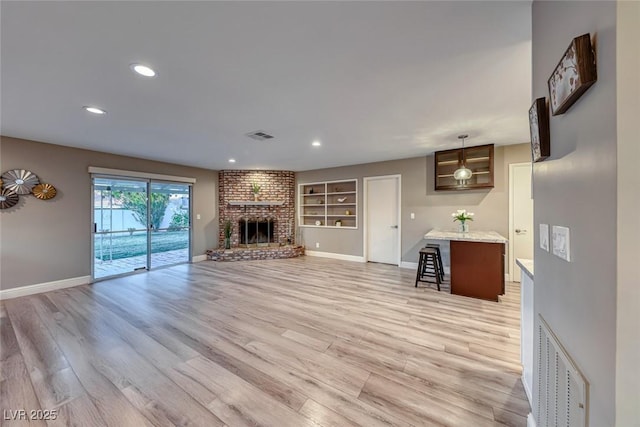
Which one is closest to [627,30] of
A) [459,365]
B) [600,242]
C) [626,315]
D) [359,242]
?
[600,242]

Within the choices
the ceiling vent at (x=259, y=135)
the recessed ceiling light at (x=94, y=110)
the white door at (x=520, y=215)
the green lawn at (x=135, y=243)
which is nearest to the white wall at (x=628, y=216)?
the ceiling vent at (x=259, y=135)

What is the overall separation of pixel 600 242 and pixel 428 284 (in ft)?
12.4

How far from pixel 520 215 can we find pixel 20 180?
798cm

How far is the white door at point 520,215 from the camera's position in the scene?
4.22 metres

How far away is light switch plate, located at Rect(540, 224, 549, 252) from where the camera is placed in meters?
1.18

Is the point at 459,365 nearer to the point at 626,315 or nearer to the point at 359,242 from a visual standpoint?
the point at 626,315

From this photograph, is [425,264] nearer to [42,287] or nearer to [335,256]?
[335,256]

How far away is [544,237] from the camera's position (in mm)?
1223

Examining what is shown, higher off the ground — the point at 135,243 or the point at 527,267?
the point at 527,267

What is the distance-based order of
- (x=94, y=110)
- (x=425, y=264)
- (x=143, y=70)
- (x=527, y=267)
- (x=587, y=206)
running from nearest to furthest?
1. (x=587, y=206)
2. (x=527, y=267)
3. (x=143, y=70)
4. (x=94, y=110)
5. (x=425, y=264)

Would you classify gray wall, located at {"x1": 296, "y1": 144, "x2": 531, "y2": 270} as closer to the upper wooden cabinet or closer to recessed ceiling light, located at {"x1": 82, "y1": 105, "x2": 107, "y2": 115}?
the upper wooden cabinet

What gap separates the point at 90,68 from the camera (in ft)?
6.33

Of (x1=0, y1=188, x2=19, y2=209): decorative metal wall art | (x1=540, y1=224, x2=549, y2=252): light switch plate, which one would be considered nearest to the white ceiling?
(x1=0, y1=188, x2=19, y2=209): decorative metal wall art

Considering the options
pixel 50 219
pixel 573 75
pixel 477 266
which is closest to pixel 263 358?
pixel 573 75
